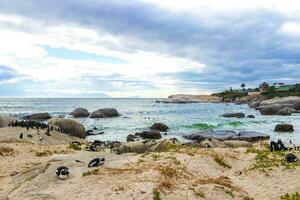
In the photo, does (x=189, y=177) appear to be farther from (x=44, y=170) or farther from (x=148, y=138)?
(x=148, y=138)

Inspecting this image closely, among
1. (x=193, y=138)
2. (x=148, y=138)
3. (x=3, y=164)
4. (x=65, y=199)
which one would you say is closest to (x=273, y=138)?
(x=193, y=138)

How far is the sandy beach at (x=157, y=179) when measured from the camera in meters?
12.8

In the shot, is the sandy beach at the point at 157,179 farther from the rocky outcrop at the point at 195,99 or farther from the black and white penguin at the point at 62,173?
the rocky outcrop at the point at 195,99

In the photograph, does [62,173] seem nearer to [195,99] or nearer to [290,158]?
[290,158]

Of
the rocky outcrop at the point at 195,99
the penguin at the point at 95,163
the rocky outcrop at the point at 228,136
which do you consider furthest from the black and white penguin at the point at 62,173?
the rocky outcrop at the point at 195,99

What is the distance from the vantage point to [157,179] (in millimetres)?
13625

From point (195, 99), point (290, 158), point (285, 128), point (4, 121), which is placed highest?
point (195, 99)

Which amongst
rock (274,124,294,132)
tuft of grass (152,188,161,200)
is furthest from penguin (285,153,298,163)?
rock (274,124,294,132)

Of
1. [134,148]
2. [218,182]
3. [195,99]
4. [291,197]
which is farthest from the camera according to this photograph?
[195,99]

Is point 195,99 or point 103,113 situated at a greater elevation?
point 195,99

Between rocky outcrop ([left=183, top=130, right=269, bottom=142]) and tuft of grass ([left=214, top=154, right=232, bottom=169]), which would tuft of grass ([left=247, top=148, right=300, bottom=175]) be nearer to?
tuft of grass ([left=214, top=154, right=232, bottom=169])

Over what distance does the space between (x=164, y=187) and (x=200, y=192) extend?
1183mm

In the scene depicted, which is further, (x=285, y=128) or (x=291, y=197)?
(x=285, y=128)

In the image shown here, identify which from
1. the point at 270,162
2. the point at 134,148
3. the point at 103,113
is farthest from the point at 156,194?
the point at 103,113
